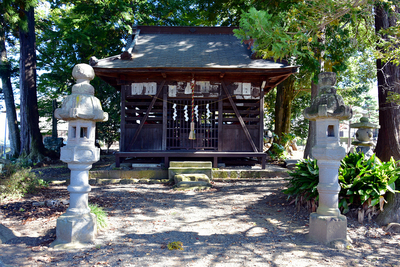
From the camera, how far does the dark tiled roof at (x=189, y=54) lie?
9.16 metres

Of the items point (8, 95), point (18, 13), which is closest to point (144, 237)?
point (18, 13)

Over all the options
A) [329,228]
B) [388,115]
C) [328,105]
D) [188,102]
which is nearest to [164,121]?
[188,102]

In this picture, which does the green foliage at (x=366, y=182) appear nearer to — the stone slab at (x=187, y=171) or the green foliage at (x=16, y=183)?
the stone slab at (x=187, y=171)

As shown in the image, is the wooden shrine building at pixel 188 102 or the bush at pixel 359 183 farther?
the wooden shrine building at pixel 188 102

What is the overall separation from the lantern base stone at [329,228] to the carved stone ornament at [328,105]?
1619 millimetres

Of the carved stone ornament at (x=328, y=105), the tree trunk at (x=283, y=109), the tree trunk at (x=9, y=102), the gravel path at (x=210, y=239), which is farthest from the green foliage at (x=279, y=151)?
the tree trunk at (x=9, y=102)

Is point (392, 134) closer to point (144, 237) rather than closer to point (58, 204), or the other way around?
point (144, 237)

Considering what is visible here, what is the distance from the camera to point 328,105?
14.0 ft

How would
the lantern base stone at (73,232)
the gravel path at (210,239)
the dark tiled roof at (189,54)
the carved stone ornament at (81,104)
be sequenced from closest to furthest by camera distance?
the gravel path at (210,239), the lantern base stone at (73,232), the carved stone ornament at (81,104), the dark tiled roof at (189,54)

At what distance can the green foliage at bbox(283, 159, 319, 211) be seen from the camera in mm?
5457

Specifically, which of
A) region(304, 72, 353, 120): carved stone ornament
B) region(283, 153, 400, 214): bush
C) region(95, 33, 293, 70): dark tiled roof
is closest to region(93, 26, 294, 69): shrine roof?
region(95, 33, 293, 70): dark tiled roof

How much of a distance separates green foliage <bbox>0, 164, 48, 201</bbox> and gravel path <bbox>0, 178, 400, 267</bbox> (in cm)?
170

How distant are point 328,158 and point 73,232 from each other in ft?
13.4

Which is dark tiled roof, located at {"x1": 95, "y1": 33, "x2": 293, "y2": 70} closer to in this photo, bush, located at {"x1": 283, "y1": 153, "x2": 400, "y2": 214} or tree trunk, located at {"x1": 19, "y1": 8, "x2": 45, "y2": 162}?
bush, located at {"x1": 283, "y1": 153, "x2": 400, "y2": 214}
